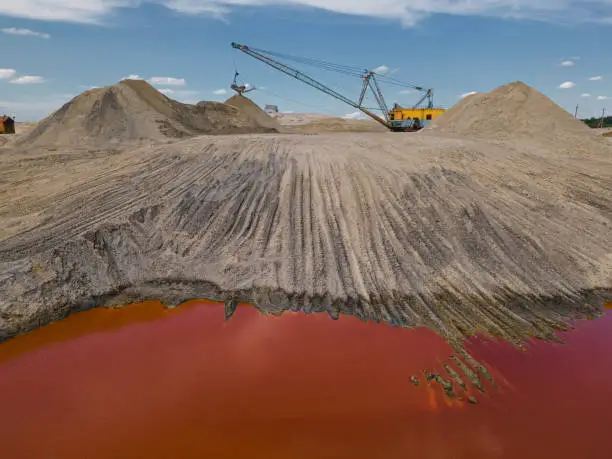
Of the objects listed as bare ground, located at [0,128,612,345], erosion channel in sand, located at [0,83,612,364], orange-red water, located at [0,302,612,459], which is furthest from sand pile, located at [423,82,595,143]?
orange-red water, located at [0,302,612,459]

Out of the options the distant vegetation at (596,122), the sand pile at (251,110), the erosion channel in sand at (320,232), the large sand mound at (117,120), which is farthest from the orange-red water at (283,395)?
the distant vegetation at (596,122)

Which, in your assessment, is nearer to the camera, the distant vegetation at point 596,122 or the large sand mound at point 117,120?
the large sand mound at point 117,120

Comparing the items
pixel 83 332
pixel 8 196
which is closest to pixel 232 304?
pixel 83 332

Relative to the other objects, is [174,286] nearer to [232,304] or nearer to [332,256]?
[232,304]

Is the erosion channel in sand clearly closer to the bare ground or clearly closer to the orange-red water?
the bare ground

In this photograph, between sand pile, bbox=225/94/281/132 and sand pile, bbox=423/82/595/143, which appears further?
sand pile, bbox=225/94/281/132

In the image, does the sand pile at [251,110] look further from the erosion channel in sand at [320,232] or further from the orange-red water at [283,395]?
the orange-red water at [283,395]
